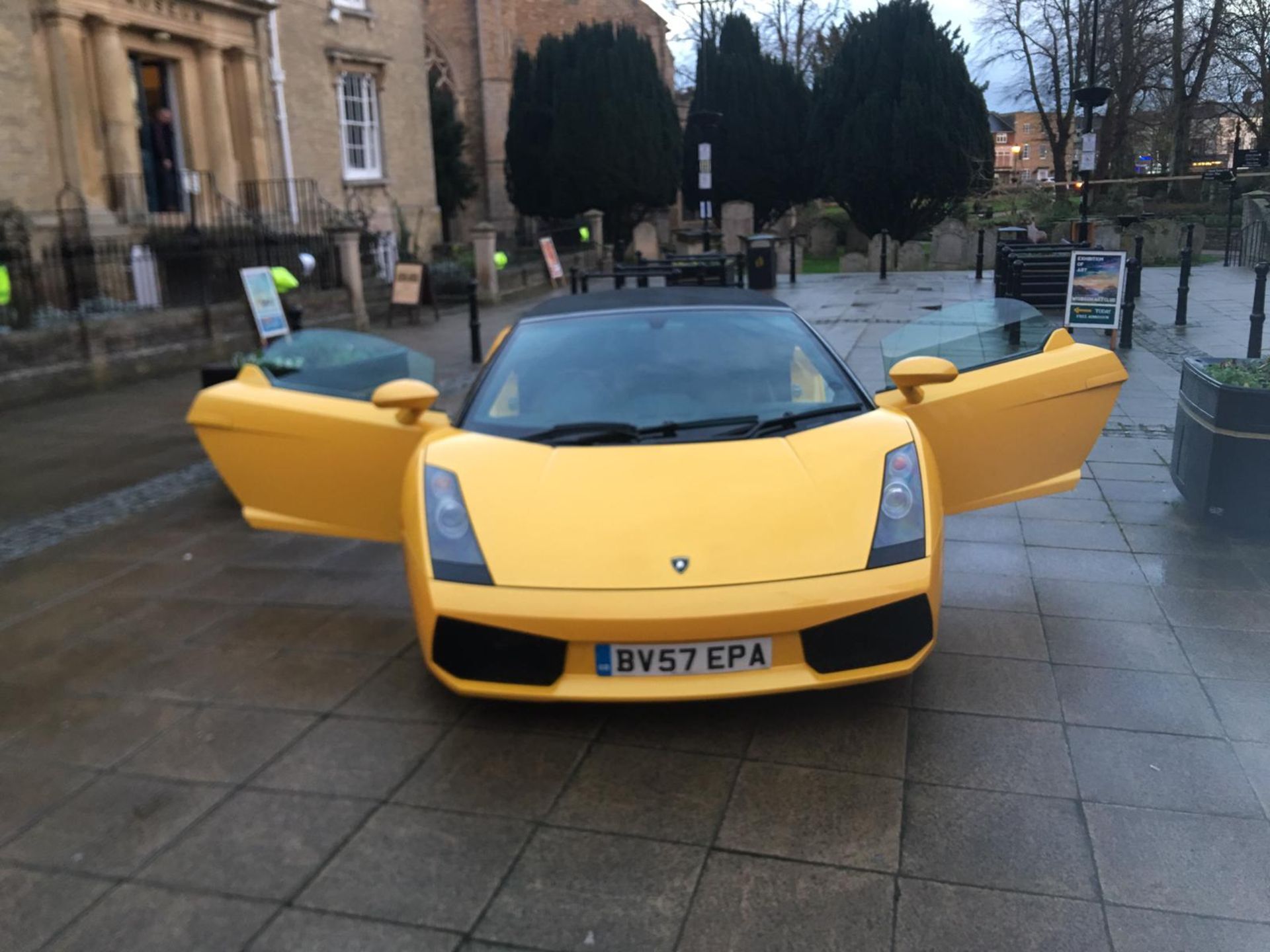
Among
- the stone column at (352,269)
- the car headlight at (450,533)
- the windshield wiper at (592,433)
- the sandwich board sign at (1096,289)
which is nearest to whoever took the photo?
the car headlight at (450,533)

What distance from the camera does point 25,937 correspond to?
2699 mm

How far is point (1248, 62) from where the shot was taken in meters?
39.8

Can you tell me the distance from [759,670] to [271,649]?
230cm

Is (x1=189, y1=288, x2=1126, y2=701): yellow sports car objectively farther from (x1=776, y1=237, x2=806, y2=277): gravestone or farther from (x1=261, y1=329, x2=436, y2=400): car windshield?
(x1=776, y1=237, x2=806, y2=277): gravestone

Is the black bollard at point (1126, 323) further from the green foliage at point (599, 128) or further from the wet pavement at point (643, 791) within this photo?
the green foliage at point (599, 128)

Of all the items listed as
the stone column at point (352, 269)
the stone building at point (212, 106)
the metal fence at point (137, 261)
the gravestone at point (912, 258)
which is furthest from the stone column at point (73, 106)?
the gravestone at point (912, 258)

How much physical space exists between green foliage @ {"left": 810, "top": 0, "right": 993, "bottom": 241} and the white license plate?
30572 millimetres

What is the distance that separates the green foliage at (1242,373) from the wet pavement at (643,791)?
118 cm

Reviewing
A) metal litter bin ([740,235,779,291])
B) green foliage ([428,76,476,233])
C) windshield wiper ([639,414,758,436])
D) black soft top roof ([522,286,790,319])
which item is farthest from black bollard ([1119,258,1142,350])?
green foliage ([428,76,476,233])

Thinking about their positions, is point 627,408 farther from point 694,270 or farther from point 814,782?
point 694,270

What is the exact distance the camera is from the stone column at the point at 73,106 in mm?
15656

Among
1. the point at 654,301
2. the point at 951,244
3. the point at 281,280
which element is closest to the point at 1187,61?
the point at 951,244

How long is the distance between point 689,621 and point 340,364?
364 centimetres

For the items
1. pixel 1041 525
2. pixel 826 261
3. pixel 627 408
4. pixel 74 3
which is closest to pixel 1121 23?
pixel 826 261
